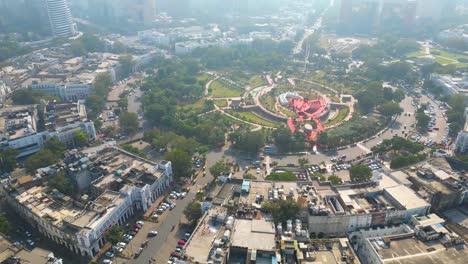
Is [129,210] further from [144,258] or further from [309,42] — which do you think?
[309,42]

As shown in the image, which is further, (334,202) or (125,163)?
(125,163)

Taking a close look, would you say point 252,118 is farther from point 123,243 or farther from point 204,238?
point 204,238

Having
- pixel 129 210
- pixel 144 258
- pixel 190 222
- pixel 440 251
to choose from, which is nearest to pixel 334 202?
pixel 440 251

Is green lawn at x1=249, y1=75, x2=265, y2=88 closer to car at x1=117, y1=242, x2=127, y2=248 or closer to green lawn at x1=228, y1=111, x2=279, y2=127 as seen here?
green lawn at x1=228, y1=111, x2=279, y2=127

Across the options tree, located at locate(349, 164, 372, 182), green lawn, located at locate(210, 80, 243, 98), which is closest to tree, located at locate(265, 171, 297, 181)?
tree, located at locate(349, 164, 372, 182)

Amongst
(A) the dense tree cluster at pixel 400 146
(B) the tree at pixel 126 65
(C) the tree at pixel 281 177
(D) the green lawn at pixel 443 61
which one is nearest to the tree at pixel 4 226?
(C) the tree at pixel 281 177

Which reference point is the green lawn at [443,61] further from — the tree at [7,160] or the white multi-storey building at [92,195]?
the tree at [7,160]

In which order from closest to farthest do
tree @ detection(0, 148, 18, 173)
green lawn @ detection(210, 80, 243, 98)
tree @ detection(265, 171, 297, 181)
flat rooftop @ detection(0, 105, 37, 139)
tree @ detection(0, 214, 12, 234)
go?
tree @ detection(0, 214, 12, 234) → tree @ detection(265, 171, 297, 181) → tree @ detection(0, 148, 18, 173) → flat rooftop @ detection(0, 105, 37, 139) → green lawn @ detection(210, 80, 243, 98)
